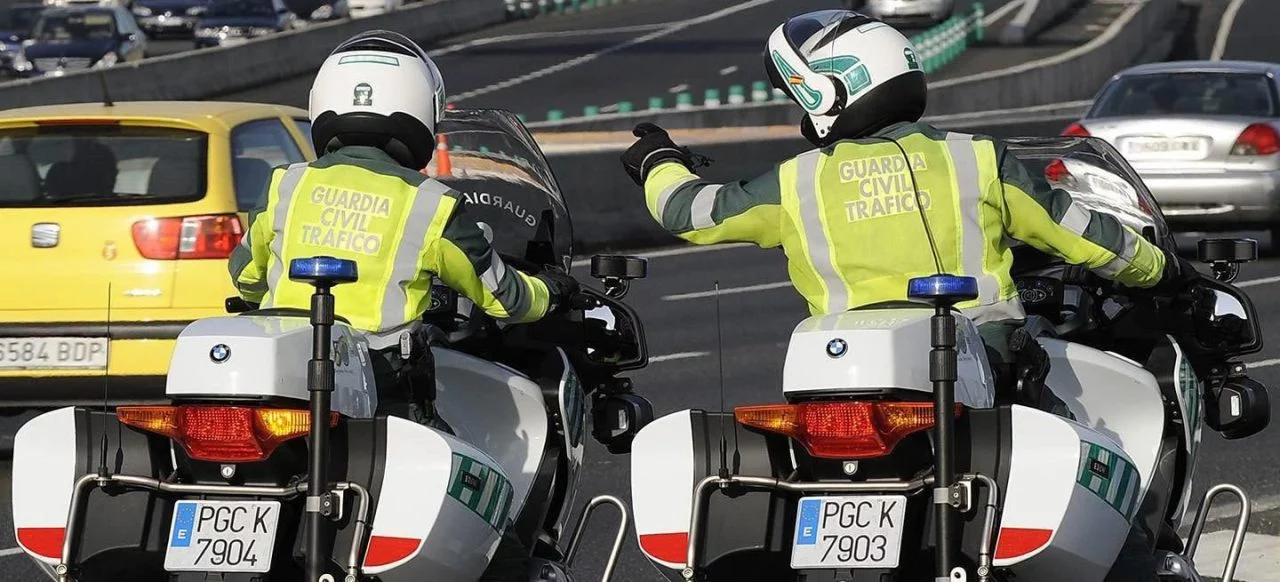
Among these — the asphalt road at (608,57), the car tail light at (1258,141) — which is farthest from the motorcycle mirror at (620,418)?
the asphalt road at (608,57)

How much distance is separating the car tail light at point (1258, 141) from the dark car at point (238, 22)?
35.4m

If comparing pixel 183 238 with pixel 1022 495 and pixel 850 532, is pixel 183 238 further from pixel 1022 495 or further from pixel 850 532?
pixel 1022 495

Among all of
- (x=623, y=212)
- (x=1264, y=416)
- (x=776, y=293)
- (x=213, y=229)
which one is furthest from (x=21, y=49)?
(x=1264, y=416)

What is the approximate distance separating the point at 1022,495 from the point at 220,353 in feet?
5.36

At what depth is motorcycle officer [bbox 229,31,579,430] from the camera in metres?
5.50

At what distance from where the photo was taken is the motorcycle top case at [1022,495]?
4.80m

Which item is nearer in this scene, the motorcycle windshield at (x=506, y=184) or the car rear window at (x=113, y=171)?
the motorcycle windshield at (x=506, y=184)

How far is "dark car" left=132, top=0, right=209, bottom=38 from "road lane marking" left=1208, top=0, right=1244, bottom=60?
22575 mm

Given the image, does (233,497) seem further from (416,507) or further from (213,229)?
(213,229)

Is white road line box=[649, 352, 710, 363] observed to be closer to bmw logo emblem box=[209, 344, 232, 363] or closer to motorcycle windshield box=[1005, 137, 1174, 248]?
motorcycle windshield box=[1005, 137, 1174, 248]

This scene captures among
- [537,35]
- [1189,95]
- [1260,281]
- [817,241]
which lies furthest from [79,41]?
[817,241]

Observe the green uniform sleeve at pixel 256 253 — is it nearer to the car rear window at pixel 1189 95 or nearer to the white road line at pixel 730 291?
the white road line at pixel 730 291

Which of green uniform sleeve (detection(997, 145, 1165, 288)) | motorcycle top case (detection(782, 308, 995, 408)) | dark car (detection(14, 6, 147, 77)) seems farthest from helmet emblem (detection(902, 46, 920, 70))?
dark car (detection(14, 6, 147, 77))

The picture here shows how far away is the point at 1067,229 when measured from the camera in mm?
5461
